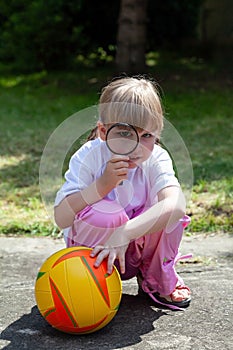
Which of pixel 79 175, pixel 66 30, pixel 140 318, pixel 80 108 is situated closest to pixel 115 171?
pixel 79 175

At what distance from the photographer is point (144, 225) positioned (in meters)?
3.03

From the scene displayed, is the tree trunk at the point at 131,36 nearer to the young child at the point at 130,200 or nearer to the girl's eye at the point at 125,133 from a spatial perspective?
the young child at the point at 130,200

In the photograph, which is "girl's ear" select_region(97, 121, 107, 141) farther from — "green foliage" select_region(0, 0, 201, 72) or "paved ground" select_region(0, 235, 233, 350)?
"green foliage" select_region(0, 0, 201, 72)

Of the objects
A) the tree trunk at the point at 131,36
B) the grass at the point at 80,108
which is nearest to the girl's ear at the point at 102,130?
the grass at the point at 80,108

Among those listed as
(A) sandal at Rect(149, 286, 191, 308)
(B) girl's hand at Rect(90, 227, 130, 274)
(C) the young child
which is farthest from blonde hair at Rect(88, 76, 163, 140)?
(A) sandal at Rect(149, 286, 191, 308)

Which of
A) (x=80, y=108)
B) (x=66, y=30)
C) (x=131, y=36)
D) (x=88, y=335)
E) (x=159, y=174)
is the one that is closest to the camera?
(x=88, y=335)

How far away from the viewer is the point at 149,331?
300 centimetres

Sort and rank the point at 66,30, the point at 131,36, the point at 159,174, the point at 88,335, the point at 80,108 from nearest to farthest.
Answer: the point at 88,335 < the point at 159,174 < the point at 80,108 < the point at 131,36 < the point at 66,30

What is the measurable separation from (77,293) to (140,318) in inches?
17.1

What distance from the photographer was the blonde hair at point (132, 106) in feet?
9.87

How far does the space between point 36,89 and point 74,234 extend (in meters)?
7.07

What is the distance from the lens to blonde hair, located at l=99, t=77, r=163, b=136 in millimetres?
3010

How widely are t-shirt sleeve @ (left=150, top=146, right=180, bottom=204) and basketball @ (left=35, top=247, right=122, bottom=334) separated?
1.43ft

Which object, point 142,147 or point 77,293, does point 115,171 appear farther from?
point 77,293
